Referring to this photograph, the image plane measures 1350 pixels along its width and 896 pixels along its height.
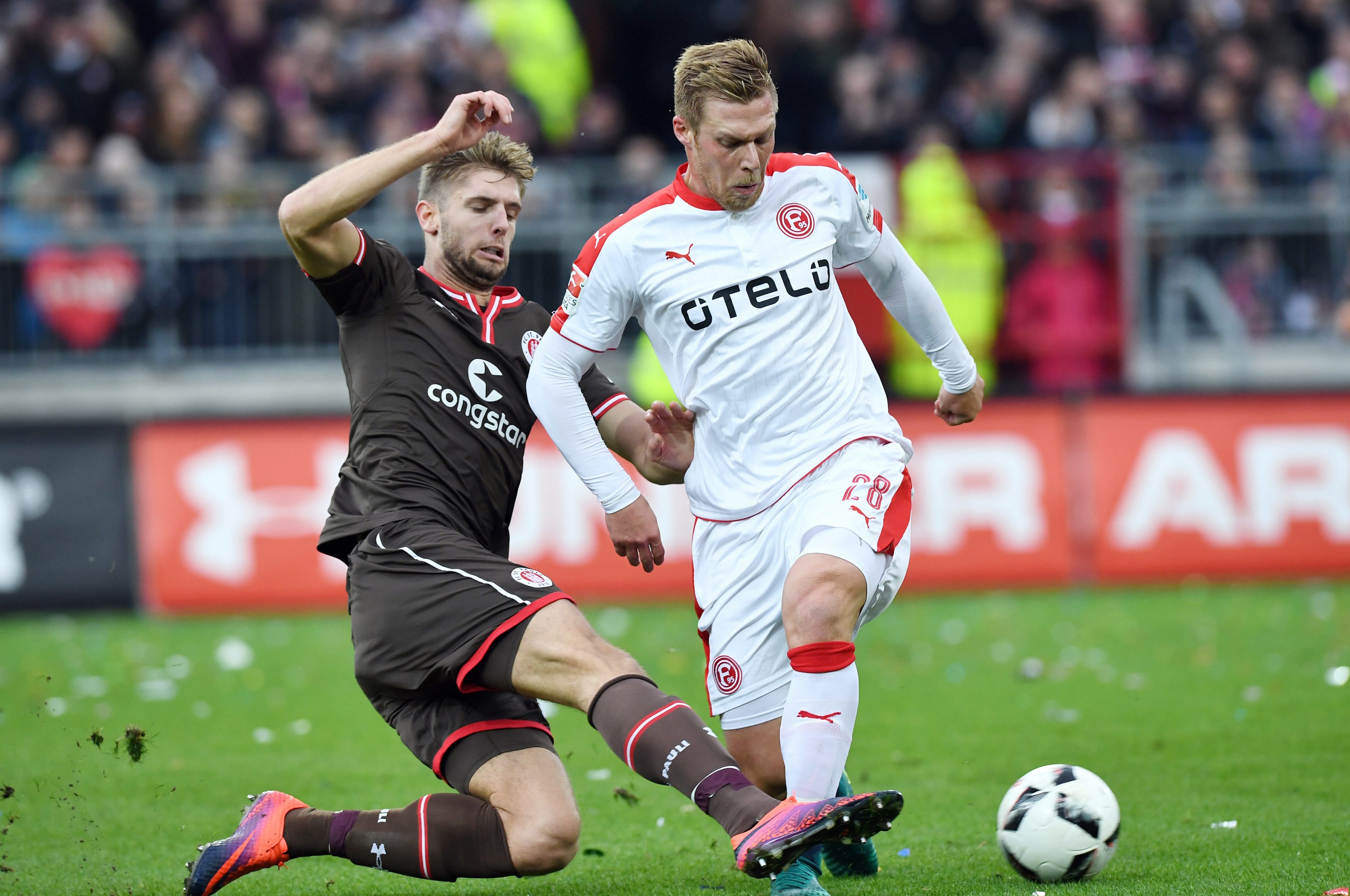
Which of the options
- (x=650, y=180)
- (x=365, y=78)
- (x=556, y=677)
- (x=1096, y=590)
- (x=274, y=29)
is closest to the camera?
(x=556, y=677)

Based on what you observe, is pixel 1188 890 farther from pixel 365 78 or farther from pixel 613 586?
pixel 365 78

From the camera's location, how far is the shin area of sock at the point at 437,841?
15.6 ft

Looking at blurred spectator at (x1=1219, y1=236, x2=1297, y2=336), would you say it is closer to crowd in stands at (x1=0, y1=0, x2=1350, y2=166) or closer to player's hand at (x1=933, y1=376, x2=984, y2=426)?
crowd in stands at (x1=0, y1=0, x2=1350, y2=166)

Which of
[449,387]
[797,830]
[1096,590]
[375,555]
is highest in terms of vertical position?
[449,387]

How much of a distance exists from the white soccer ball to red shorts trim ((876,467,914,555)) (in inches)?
36.1

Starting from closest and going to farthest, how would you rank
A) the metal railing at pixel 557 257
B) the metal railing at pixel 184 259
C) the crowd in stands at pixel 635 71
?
the metal railing at pixel 184 259, the metal railing at pixel 557 257, the crowd in stands at pixel 635 71

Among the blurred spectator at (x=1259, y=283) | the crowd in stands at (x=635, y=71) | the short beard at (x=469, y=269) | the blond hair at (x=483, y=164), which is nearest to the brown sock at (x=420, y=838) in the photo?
the short beard at (x=469, y=269)

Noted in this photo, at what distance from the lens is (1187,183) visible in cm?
1397

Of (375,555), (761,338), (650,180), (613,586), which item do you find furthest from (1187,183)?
(375,555)

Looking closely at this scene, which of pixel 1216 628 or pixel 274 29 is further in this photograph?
pixel 274 29

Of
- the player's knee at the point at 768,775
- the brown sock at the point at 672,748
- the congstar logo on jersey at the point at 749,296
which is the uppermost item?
the congstar logo on jersey at the point at 749,296

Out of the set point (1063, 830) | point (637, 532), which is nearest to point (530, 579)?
point (637, 532)

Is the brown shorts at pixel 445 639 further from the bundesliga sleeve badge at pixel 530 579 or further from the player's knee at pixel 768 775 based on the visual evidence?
the player's knee at pixel 768 775

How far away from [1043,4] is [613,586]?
8016 mm
